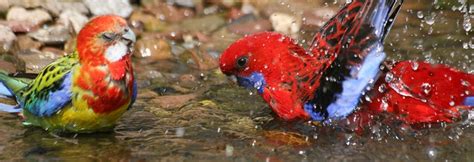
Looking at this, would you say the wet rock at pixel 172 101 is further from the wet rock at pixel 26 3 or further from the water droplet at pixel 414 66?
the wet rock at pixel 26 3

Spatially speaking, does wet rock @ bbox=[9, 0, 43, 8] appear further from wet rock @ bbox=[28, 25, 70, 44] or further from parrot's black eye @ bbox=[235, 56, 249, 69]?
parrot's black eye @ bbox=[235, 56, 249, 69]

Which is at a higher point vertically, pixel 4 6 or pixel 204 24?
pixel 4 6

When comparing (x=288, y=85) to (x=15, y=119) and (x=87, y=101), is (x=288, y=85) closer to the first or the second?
(x=87, y=101)

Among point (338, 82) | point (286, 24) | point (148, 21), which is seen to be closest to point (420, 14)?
point (286, 24)

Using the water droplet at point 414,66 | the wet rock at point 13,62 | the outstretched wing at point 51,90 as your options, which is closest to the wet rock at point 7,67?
the wet rock at point 13,62

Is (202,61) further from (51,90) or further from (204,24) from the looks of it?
(51,90)

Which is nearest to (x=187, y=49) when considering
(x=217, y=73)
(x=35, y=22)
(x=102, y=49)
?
(x=217, y=73)
